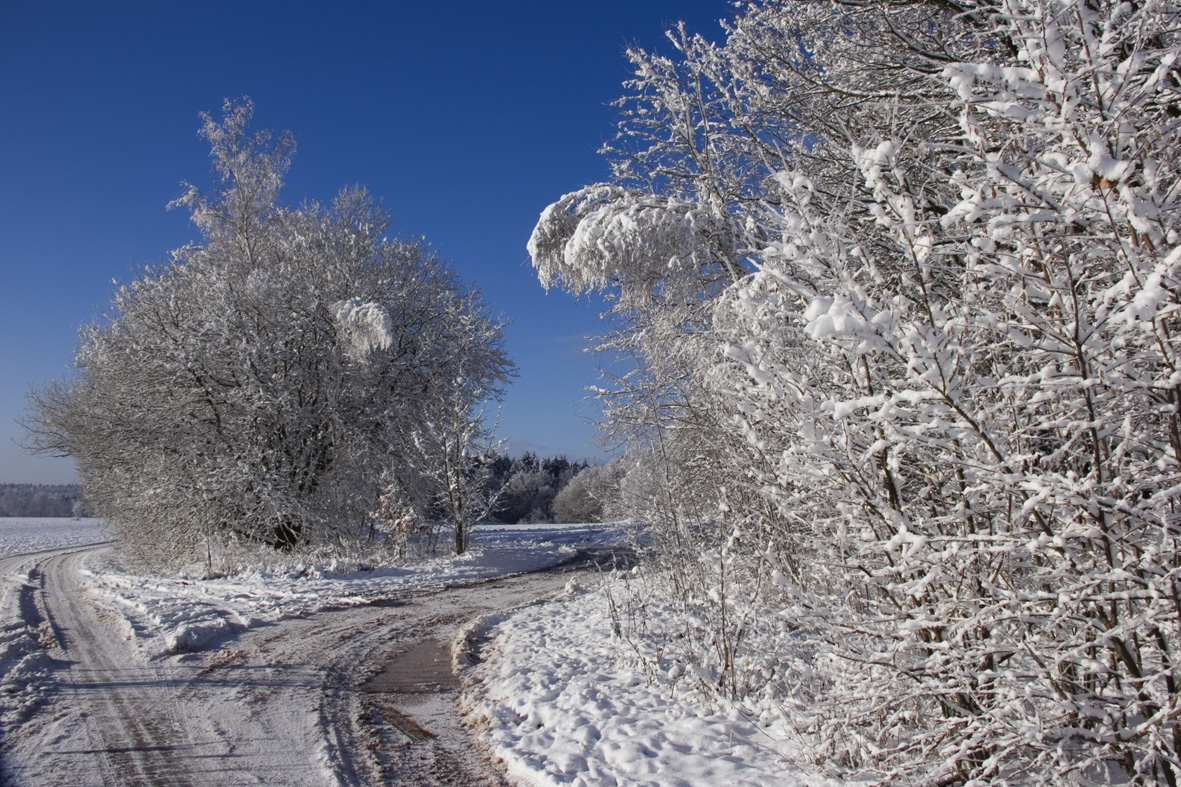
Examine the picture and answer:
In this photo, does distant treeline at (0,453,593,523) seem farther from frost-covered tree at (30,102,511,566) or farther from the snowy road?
the snowy road

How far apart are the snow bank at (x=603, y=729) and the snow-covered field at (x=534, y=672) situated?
0.04 ft

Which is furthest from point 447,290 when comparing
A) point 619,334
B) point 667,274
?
point 667,274

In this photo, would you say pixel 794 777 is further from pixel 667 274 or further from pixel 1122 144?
pixel 667 274

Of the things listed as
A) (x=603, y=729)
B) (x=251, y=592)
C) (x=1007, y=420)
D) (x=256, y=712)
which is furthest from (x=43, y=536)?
(x=1007, y=420)

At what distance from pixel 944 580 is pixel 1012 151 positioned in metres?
1.60

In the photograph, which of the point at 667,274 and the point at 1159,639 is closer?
the point at 1159,639

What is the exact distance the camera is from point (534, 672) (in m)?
5.46

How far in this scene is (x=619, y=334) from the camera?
29.2 feet

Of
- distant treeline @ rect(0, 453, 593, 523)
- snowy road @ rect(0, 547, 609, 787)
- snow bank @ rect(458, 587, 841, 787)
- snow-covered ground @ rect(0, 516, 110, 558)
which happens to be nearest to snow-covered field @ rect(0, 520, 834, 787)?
snow bank @ rect(458, 587, 841, 787)

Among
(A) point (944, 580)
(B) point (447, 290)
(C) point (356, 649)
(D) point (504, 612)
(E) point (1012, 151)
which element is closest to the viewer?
(E) point (1012, 151)

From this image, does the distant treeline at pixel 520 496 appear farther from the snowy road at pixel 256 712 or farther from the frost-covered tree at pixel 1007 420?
the frost-covered tree at pixel 1007 420

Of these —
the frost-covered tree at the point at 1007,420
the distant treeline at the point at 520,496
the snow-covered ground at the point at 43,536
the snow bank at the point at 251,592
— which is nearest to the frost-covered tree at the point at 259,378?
the snow bank at the point at 251,592

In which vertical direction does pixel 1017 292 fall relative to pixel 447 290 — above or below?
below

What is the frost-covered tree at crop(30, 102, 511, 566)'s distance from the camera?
46.4 feet
